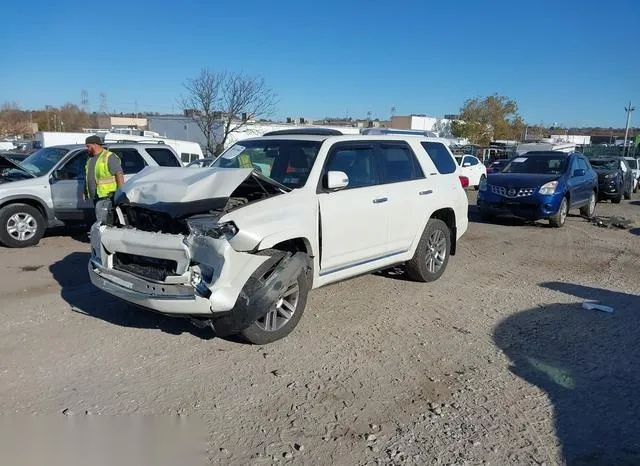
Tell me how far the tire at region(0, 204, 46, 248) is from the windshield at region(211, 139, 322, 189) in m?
4.41

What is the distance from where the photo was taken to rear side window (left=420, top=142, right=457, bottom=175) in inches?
272

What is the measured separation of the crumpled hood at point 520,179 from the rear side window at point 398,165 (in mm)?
5954

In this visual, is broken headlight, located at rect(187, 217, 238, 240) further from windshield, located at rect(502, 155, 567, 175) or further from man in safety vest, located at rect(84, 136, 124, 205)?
windshield, located at rect(502, 155, 567, 175)

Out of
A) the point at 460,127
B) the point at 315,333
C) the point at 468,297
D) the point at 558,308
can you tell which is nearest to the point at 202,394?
the point at 315,333

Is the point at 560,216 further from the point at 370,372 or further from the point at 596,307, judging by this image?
the point at 370,372

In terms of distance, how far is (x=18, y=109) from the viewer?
4272 inches

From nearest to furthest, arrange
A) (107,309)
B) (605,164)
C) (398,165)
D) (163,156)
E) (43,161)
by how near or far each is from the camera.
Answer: (107,309)
(398,165)
(43,161)
(163,156)
(605,164)

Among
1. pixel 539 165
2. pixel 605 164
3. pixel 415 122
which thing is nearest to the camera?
pixel 539 165

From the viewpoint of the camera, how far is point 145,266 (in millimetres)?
4508

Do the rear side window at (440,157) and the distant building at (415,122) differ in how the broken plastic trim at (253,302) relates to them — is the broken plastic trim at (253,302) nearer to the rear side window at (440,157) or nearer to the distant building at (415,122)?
the rear side window at (440,157)

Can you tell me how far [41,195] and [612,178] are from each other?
17344 mm

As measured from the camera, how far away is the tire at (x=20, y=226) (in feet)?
→ 27.8

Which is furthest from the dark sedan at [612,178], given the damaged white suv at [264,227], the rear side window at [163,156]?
the rear side window at [163,156]

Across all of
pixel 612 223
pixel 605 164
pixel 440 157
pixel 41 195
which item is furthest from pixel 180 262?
pixel 605 164
